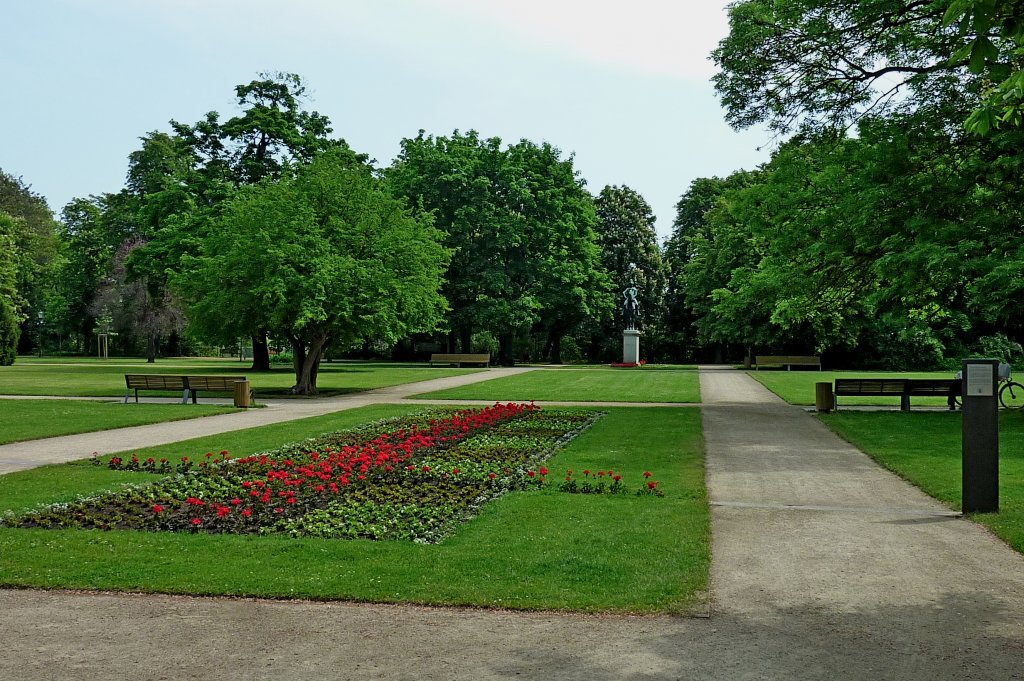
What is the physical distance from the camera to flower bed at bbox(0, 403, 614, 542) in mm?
8445

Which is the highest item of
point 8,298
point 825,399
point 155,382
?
point 8,298

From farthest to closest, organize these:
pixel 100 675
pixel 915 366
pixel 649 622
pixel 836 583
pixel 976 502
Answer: pixel 915 366
pixel 976 502
pixel 836 583
pixel 649 622
pixel 100 675

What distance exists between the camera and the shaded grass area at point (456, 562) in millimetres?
6125

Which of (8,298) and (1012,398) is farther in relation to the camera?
(8,298)

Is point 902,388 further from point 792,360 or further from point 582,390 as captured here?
point 792,360

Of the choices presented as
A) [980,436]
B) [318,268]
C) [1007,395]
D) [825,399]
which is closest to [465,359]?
[318,268]

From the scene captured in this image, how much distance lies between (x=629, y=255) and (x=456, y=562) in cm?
6352

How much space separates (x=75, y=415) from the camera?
19562 mm

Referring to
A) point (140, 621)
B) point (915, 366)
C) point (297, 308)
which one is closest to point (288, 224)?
point (297, 308)

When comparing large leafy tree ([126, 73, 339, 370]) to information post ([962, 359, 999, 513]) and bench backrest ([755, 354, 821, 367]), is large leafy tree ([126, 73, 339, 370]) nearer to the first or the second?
bench backrest ([755, 354, 821, 367])

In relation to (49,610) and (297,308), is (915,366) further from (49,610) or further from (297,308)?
(49,610)

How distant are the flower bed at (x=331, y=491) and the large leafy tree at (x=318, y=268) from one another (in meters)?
11.7

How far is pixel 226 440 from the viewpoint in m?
15.1

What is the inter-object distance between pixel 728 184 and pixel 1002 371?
44.3 meters
